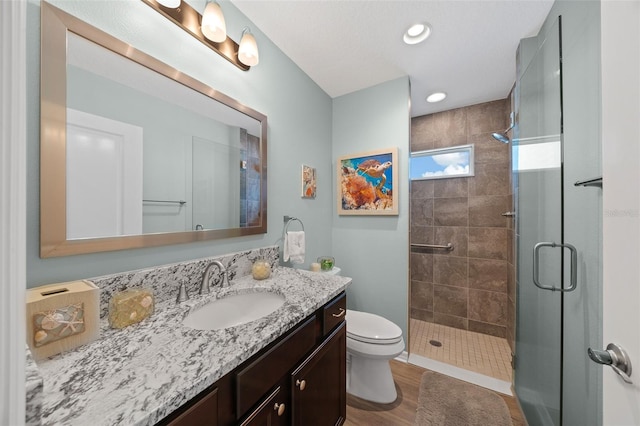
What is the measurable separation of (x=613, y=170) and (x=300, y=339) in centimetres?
106

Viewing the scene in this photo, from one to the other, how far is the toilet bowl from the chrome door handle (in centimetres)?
108

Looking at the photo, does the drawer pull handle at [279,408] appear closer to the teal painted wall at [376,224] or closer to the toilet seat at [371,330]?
the toilet seat at [371,330]

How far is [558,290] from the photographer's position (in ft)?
3.41

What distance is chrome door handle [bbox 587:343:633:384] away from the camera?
1.57 ft

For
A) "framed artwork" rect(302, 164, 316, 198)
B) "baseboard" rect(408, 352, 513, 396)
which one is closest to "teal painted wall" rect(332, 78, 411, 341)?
"baseboard" rect(408, 352, 513, 396)

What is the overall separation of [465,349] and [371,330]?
1226 mm

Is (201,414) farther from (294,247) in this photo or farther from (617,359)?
(294,247)

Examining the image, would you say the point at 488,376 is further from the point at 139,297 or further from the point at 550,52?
the point at 139,297

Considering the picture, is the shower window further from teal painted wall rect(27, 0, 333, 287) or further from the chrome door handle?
the chrome door handle

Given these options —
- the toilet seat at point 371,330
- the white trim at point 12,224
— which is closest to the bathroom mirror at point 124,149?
the white trim at point 12,224

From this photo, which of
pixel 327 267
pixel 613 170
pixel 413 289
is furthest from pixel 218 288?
pixel 413 289

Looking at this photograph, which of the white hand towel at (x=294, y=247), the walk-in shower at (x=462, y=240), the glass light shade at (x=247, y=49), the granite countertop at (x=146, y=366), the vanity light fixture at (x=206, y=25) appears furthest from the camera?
the walk-in shower at (x=462, y=240)

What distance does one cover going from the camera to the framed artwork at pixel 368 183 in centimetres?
201

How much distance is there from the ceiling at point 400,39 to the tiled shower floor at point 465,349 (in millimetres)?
2473
